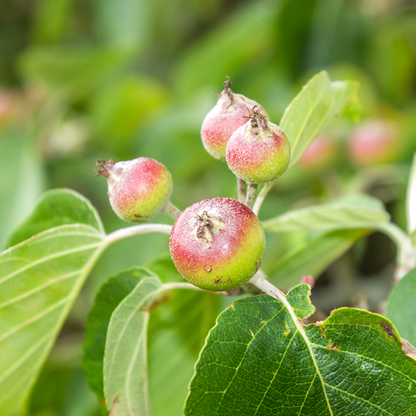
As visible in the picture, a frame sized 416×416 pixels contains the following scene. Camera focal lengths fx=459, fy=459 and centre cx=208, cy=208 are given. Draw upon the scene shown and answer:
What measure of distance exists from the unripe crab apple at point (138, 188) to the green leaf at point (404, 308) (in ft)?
1.30

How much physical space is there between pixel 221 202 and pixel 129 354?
0.32 meters

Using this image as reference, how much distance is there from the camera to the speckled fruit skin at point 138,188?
69 centimetres

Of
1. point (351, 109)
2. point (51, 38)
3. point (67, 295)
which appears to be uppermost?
point (51, 38)

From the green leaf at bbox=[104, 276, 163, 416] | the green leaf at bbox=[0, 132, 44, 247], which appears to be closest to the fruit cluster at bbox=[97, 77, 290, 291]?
the green leaf at bbox=[104, 276, 163, 416]

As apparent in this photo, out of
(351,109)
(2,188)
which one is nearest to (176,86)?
(2,188)

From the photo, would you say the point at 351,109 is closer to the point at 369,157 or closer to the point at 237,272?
the point at 237,272

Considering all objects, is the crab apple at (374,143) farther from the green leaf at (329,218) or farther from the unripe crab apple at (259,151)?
the unripe crab apple at (259,151)

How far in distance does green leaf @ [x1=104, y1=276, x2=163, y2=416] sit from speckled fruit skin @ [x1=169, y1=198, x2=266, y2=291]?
0.16m

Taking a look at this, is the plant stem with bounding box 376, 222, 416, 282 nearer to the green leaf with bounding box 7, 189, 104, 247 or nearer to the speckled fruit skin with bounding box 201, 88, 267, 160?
the speckled fruit skin with bounding box 201, 88, 267, 160

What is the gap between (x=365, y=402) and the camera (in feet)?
1.90

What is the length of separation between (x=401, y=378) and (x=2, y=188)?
64.3 inches

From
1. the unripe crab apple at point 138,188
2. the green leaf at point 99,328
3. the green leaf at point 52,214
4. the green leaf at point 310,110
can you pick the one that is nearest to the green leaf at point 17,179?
the green leaf at point 52,214

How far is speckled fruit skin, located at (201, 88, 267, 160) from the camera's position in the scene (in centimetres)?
70

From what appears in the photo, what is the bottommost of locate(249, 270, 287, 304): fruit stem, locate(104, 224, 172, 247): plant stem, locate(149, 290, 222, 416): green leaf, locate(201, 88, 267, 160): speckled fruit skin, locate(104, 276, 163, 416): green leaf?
locate(149, 290, 222, 416): green leaf
